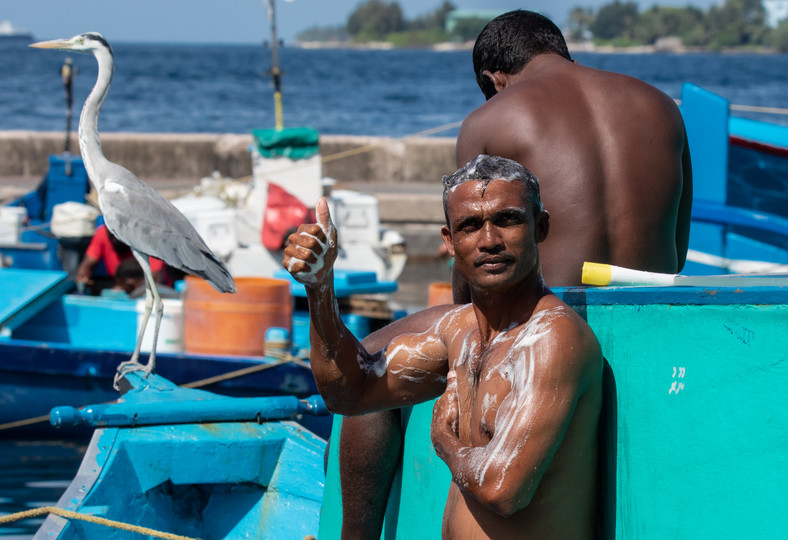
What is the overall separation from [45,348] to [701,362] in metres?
5.47

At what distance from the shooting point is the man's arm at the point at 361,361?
215cm

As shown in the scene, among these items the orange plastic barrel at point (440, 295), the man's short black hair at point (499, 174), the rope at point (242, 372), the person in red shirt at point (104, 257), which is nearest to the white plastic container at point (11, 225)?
the person in red shirt at point (104, 257)

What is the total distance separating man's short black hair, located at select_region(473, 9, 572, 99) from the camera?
2.93 m

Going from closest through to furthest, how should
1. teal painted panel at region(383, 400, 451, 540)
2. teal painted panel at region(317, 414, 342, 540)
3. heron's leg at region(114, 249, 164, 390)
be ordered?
teal painted panel at region(383, 400, 451, 540) → teal painted panel at region(317, 414, 342, 540) → heron's leg at region(114, 249, 164, 390)

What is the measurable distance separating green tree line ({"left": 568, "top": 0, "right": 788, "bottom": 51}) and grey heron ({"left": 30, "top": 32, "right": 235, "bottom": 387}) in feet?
459

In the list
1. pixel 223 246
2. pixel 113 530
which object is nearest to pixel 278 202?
pixel 223 246

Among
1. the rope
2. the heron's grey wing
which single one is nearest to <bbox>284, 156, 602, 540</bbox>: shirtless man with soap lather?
the heron's grey wing

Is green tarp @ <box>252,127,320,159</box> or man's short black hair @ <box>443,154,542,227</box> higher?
man's short black hair @ <box>443,154,542,227</box>

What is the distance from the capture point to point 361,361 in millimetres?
2289

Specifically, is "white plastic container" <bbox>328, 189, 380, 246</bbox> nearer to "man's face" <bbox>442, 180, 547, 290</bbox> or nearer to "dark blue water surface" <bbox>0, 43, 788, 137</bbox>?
"man's face" <bbox>442, 180, 547, 290</bbox>

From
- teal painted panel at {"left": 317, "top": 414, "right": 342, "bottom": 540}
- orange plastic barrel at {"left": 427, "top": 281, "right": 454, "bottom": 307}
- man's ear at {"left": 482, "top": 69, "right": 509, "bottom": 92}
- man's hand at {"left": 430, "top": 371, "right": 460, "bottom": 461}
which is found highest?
man's ear at {"left": 482, "top": 69, "right": 509, "bottom": 92}

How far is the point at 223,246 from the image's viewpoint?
8141mm

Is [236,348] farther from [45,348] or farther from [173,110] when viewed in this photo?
[173,110]

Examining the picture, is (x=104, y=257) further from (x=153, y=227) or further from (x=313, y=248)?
(x=313, y=248)
